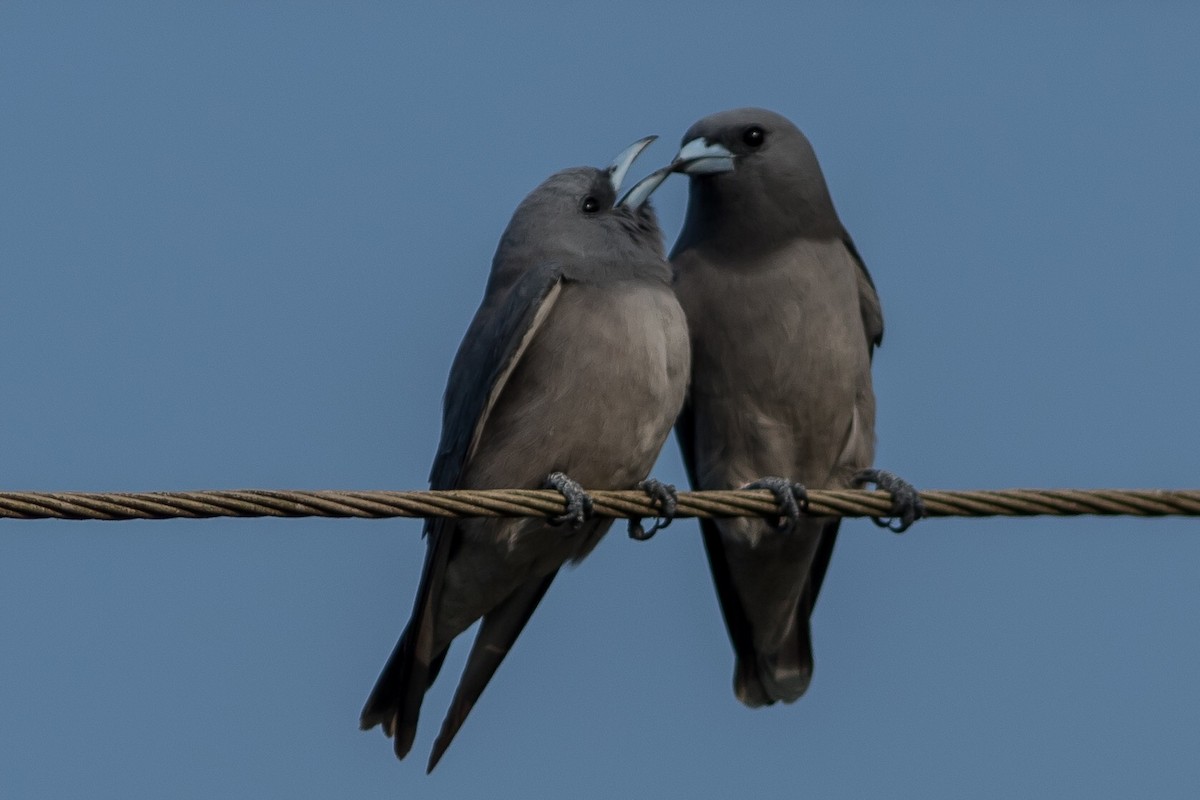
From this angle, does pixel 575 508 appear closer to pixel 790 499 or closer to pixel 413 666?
pixel 790 499

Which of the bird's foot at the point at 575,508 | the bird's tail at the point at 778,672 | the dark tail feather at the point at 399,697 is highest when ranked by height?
the bird's foot at the point at 575,508

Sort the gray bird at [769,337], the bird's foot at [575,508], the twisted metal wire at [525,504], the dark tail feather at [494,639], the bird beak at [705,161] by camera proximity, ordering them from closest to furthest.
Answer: the twisted metal wire at [525,504] → the bird's foot at [575,508] → the dark tail feather at [494,639] → the gray bird at [769,337] → the bird beak at [705,161]

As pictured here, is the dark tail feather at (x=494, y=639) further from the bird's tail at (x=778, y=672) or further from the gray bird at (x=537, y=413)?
the bird's tail at (x=778, y=672)

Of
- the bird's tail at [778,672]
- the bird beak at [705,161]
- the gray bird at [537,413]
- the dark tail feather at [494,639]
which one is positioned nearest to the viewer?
the gray bird at [537,413]

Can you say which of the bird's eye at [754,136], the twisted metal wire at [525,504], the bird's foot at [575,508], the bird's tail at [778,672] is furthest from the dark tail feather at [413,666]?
the bird's eye at [754,136]

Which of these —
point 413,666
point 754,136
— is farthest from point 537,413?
point 754,136

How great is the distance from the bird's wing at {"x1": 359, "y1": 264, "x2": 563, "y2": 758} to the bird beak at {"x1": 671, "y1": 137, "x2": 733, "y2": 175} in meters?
1.06

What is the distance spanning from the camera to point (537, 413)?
7219mm

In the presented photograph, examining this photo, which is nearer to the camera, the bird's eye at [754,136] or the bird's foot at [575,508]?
the bird's foot at [575,508]

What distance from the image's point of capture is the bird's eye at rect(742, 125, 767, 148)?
814 centimetres

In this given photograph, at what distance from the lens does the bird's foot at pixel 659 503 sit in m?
6.37

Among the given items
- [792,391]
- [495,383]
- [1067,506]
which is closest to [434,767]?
[495,383]

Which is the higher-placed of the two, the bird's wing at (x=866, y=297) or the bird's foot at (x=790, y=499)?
the bird's wing at (x=866, y=297)

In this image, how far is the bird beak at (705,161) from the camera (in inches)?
318
